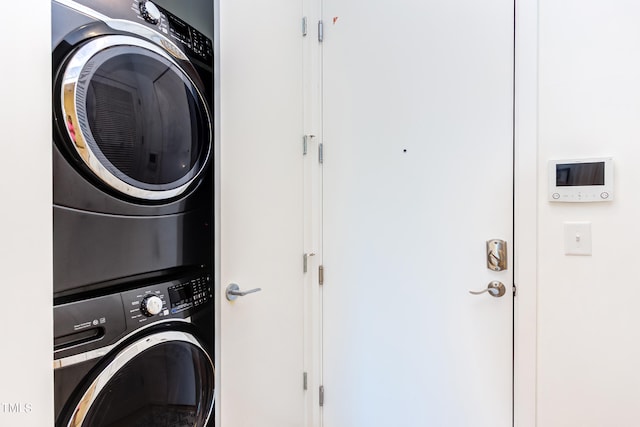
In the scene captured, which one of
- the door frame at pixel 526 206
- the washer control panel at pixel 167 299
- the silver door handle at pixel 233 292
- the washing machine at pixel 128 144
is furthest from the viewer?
the door frame at pixel 526 206

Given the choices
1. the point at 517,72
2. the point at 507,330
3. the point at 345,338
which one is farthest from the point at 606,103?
the point at 345,338

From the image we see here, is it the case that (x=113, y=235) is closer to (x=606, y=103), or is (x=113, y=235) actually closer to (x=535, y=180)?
(x=535, y=180)

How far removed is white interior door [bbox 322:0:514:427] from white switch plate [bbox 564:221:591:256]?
0.64 feet

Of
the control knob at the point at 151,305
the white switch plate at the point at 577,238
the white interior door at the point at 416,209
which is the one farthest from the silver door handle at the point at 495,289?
the control knob at the point at 151,305

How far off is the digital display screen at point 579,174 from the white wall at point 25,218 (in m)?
1.55

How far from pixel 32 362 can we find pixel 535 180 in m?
1.57

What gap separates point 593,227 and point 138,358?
61.6 inches

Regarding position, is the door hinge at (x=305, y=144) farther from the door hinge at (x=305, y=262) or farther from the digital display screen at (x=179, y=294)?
the digital display screen at (x=179, y=294)

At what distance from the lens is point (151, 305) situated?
825 millimetres

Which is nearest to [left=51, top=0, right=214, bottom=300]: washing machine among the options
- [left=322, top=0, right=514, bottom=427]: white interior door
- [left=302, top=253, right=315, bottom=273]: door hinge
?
[left=302, top=253, right=315, bottom=273]: door hinge

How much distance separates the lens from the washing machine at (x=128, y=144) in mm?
640

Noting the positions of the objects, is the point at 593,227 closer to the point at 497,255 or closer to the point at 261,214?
the point at 497,255

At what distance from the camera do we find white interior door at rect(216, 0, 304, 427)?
1080mm

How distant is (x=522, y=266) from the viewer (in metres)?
1.26
